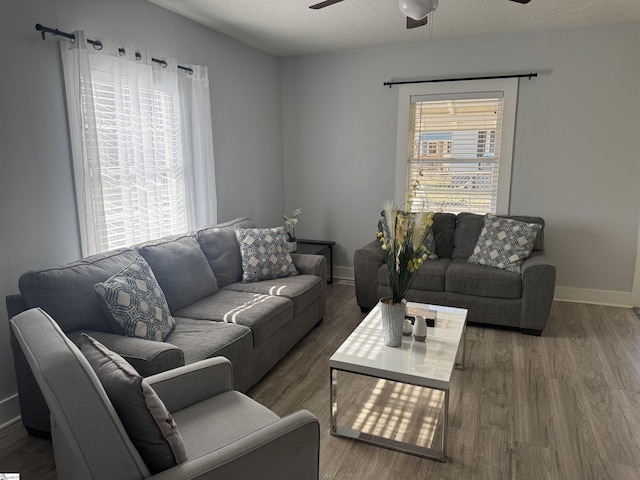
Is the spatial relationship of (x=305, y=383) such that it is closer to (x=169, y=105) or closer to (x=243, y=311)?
(x=243, y=311)

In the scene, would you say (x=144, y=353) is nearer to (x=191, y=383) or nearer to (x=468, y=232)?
(x=191, y=383)

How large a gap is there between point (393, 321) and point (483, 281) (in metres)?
1.60

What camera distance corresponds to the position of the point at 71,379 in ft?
3.94

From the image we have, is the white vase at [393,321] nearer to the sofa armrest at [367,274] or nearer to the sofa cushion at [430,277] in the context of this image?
the sofa cushion at [430,277]

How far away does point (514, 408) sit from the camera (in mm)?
2609

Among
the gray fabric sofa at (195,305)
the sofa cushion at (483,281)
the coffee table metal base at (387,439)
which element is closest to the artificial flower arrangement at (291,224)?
the gray fabric sofa at (195,305)

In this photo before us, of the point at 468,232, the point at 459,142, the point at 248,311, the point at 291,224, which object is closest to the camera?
the point at 248,311

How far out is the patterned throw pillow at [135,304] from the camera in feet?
7.53

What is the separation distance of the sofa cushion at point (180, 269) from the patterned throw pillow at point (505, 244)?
2354 millimetres

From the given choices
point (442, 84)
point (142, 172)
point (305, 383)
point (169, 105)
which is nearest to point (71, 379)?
point (305, 383)

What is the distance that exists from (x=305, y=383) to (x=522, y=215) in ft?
9.65

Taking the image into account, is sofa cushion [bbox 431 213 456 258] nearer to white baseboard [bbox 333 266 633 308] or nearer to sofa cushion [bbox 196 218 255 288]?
white baseboard [bbox 333 266 633 308]

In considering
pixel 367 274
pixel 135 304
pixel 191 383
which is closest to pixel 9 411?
pixel 135 304

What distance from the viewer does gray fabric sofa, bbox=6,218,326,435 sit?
219cm
